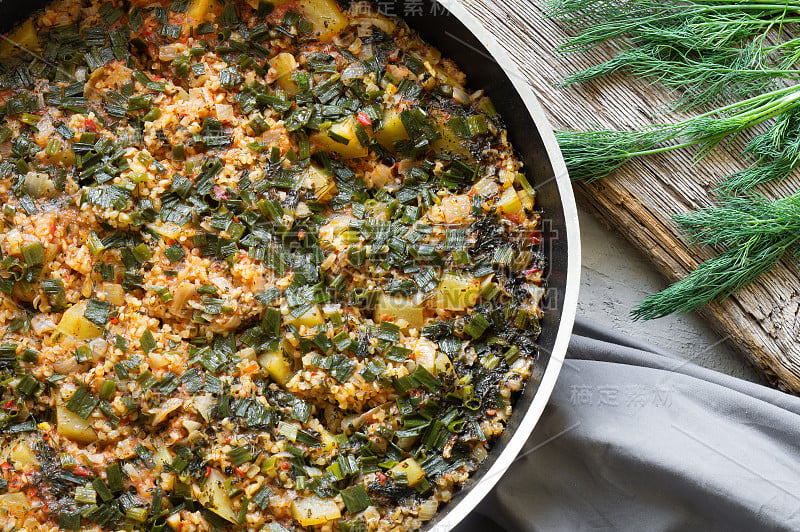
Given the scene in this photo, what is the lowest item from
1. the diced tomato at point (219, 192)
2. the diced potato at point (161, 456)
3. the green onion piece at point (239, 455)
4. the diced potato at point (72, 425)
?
the diced potato at point (161, 456)

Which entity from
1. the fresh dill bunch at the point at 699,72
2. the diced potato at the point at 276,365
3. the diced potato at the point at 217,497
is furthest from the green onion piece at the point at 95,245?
the fresh dill bunch at the point at 699,72

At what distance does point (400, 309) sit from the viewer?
9.05 feet

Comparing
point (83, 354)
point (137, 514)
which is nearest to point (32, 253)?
point (83, 354)

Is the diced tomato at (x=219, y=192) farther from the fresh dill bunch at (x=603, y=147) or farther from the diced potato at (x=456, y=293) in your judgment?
the fresh dill bunch at (x=603, y=147)

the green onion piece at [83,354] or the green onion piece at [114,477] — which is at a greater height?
the green onion piece at [83,354]

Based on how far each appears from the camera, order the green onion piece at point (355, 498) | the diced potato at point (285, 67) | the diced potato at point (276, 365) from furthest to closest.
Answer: the diced potato at point (285, 67), the diced potato at point (276, 365), the green onion piece at point (355, 498)

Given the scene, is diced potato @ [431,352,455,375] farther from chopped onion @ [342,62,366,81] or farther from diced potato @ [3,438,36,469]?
diced potato @ [3,438,36,469]

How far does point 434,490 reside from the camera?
267 centimetres

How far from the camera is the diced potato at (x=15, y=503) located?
2.51 m

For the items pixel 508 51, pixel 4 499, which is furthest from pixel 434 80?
Result: pixel 4 499

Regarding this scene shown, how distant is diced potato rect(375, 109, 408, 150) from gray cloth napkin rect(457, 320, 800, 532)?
1.44 m

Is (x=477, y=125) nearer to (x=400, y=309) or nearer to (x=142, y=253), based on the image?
(x=400, y=309)

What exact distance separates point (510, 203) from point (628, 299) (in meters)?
1.26

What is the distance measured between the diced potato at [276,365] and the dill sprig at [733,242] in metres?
1.98
